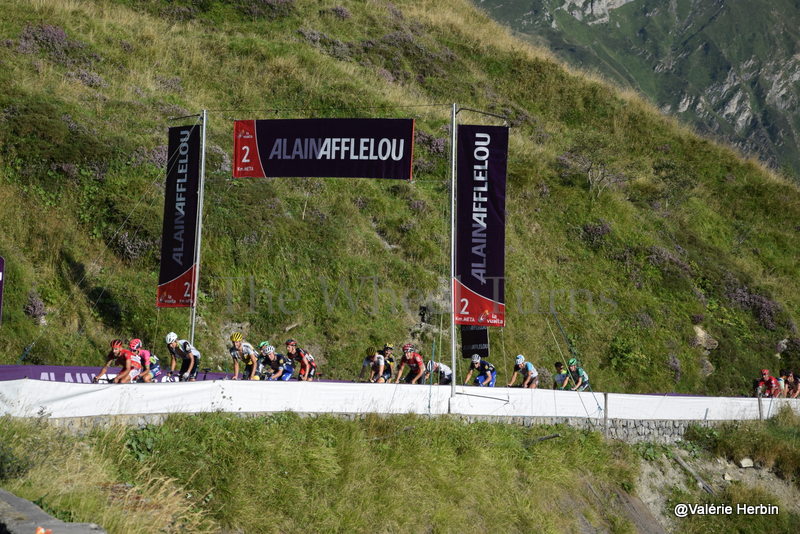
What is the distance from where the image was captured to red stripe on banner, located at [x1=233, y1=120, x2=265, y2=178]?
761 inches

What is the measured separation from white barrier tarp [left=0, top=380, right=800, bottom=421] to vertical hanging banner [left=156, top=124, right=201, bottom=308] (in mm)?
5585

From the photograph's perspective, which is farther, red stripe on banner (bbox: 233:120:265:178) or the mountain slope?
the mountain slope

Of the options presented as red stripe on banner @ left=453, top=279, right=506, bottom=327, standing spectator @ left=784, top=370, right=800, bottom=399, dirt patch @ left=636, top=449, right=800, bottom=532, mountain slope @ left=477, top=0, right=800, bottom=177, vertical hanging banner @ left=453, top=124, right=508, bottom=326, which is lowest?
mountain slope @ left=477, top=0, right=800, bottom=177

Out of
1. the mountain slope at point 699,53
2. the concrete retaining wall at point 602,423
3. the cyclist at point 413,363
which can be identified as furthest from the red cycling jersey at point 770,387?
the mountain slope at point 699,53

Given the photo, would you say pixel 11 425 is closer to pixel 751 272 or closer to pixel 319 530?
pixel 319 530

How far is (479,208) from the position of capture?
18672mm

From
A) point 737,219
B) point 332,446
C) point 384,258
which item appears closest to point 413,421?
point 332,446

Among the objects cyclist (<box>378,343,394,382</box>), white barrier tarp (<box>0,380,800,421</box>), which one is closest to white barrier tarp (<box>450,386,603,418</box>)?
white barrier tarp (<box>0,380,800,421</box>)

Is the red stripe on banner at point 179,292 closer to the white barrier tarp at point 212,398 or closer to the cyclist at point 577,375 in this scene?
the white barrier tarp at point 212,398

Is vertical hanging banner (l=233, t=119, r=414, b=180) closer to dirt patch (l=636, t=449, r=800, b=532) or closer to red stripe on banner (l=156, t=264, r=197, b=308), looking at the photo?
red stripe on banner (l=156, t=264, r=197, b=308)

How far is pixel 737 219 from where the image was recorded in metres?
41.2

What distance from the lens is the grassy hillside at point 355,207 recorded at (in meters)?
24.4

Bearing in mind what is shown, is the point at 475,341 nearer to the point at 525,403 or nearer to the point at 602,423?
the point at 525,403

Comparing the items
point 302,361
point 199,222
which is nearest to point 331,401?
point 302,361
